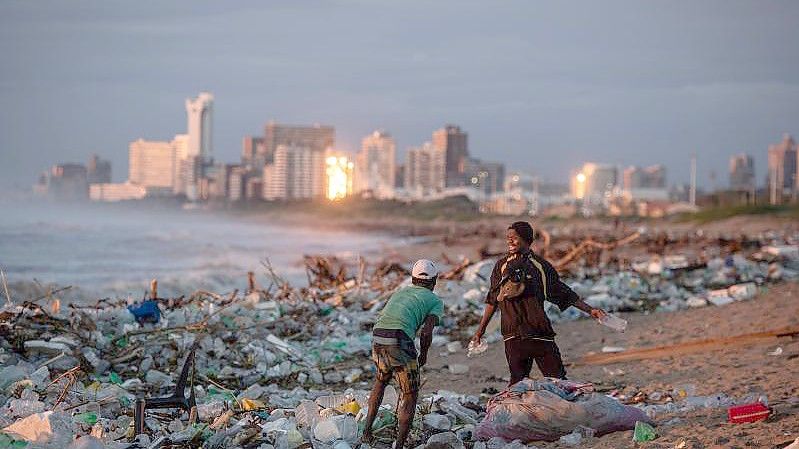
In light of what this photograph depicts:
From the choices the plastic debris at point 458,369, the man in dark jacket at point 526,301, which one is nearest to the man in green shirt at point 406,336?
the man in dark jacket at point 526,301

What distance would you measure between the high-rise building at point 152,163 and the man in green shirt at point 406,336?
147233mm

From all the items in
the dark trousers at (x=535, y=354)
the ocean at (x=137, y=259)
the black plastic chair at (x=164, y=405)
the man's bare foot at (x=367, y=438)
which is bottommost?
the ocean at (x=137, y=259)

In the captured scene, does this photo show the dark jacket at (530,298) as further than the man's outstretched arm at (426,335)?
Yes

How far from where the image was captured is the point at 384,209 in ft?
290

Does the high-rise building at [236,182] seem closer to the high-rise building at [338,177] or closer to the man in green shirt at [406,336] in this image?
the high-rise building at [338,177]

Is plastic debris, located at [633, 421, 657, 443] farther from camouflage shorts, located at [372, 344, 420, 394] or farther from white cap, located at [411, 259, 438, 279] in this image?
white cap, located at [411, 259, 438, 279]

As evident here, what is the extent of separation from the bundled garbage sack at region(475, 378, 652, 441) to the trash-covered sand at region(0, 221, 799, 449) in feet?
0.21

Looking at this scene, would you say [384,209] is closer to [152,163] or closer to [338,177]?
[338,177]

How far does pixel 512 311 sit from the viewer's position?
5.52 metres

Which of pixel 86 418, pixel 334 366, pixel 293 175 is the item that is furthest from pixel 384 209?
pixel 86 418

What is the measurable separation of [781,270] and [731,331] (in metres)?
6.26

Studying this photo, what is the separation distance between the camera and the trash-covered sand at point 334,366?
16.4ft

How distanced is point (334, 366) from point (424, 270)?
3618mm

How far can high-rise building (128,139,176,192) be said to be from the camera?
15079cm
